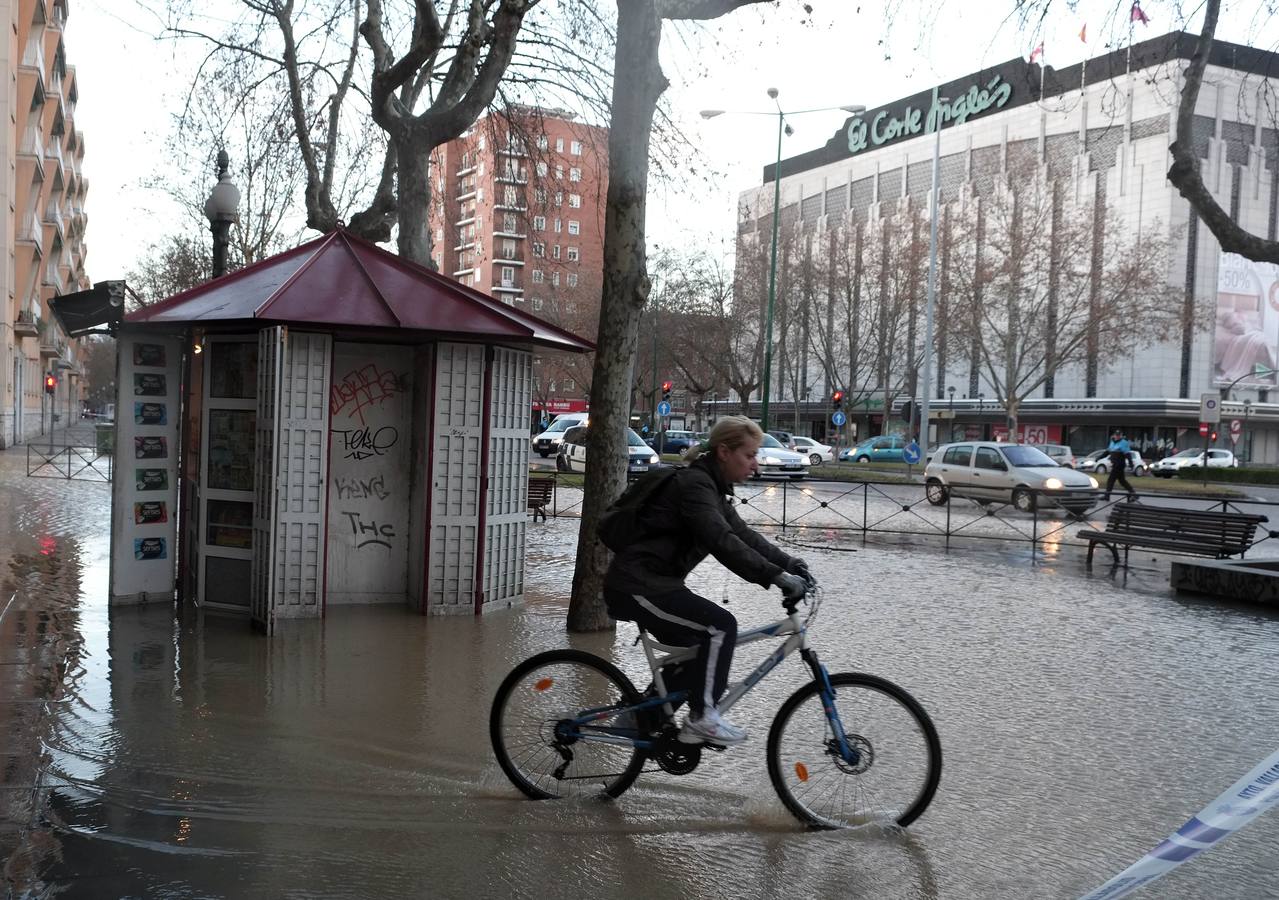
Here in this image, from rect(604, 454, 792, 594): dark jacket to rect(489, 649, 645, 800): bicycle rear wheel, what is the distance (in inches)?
17.2

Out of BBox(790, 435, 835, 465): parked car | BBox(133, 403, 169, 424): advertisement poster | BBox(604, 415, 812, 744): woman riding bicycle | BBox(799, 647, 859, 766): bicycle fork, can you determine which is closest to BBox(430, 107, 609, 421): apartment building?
BBox(133, 403, 169, 424): advertisement poster

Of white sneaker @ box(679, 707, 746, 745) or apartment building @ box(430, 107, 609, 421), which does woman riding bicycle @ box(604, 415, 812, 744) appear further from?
apartment building @ box(430, 107, 609, 421)

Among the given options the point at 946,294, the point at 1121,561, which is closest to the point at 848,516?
the point at 1121,561

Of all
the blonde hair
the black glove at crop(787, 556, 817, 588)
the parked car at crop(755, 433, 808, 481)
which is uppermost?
the blonde hair

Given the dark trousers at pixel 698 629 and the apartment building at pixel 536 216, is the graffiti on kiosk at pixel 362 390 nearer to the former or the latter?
the apartment building at pixel 536 216

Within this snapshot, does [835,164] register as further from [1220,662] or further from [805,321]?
[1220,662]

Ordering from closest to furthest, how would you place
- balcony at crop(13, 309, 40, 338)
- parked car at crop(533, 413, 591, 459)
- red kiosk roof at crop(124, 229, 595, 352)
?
red kiosk roof at crop(124, 229, 595, 352) → parked car at crop(533, 413, 591, 459) → balcony at crop(13, 309, 40, 338)

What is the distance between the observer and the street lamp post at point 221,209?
12891 mm

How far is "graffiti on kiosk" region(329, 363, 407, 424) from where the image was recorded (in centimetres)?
937

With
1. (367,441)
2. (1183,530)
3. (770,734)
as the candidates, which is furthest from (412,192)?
(770,734)

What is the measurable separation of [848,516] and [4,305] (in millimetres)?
34408

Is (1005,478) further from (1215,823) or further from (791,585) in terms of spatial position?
(1215,823)

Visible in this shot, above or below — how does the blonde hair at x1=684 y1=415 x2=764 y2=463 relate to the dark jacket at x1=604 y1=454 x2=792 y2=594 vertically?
above

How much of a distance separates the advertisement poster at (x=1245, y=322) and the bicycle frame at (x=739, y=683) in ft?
207
